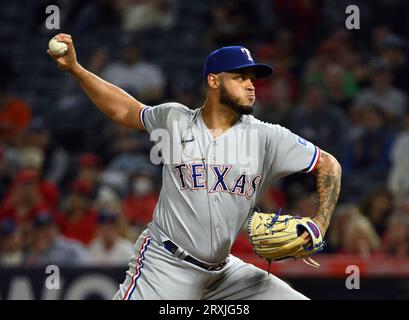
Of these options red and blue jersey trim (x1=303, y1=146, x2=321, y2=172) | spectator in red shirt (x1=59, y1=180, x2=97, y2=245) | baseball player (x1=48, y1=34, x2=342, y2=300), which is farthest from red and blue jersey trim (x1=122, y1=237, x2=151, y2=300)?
spectator in red shirt (x1=59, y1=180, x2=97, y2=245)

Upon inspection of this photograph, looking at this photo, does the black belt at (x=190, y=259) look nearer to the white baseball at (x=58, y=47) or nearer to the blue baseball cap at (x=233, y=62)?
the blue baseball cap at (x=233, y=62)

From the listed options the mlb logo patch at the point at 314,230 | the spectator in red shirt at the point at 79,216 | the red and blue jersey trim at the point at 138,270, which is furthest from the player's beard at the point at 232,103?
the spectator in red shirt at the point at 79,216

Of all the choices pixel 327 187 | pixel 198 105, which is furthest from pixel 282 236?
pixel 198 105

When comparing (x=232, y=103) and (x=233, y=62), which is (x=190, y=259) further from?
(x=233, y=62)

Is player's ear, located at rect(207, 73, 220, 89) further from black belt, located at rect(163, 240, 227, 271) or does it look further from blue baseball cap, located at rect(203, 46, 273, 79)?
black belt, located at rect(163, 240, 227, 271)

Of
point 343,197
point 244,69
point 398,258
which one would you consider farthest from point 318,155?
point 343,197

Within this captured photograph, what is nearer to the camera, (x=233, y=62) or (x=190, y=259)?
(x=190, y=259)
